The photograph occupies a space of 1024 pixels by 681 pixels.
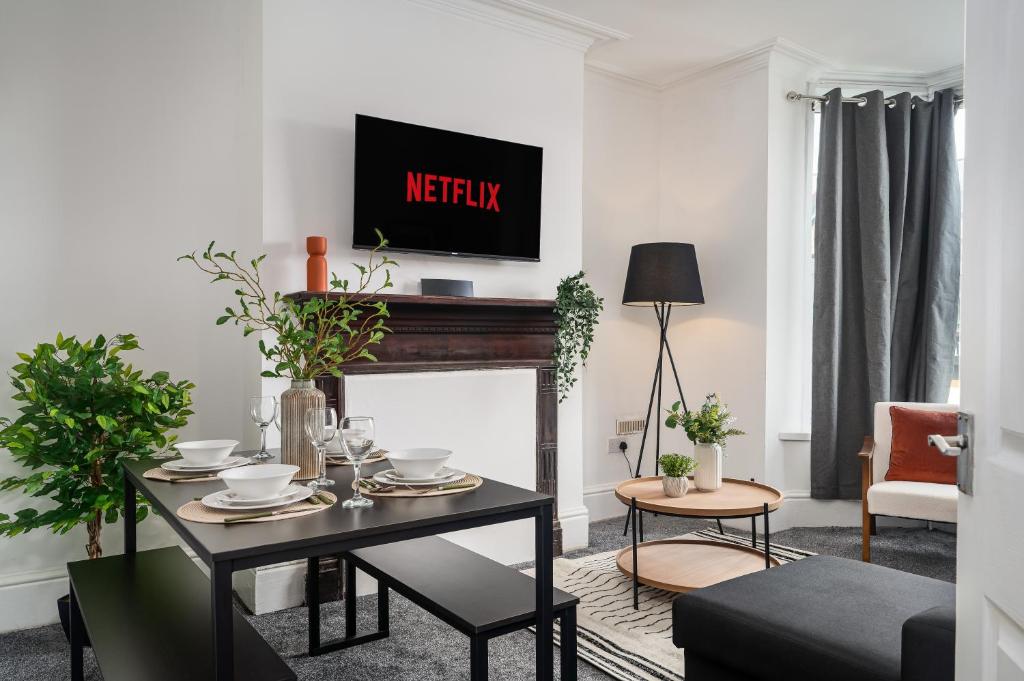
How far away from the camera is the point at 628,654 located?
2553 millimetres

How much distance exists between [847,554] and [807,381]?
1141mm

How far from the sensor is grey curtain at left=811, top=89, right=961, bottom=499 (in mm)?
4215

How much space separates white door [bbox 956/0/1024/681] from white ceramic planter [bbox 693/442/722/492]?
2.19m

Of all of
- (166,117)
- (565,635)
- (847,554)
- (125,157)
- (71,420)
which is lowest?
(847,554)

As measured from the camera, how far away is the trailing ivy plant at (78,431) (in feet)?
8.36

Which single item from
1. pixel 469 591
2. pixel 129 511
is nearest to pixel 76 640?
pixel 129 511

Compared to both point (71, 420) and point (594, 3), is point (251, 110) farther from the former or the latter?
point (594, 3)

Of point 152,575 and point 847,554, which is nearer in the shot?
point 152,575

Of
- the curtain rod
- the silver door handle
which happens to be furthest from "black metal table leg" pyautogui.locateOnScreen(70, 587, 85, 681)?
the curtain rod

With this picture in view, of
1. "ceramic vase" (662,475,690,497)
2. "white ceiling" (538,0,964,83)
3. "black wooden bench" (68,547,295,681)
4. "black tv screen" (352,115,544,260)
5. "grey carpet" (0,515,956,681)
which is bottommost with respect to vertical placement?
"grey carpet" (0,515,956,681)

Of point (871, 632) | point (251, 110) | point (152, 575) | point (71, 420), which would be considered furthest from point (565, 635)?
point (251, 110)

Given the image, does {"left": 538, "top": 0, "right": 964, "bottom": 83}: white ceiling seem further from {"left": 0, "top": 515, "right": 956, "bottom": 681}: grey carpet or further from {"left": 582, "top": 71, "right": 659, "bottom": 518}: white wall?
{"left": 0, "top": 515, "right": 956, "bottom": 681}: grey carpet

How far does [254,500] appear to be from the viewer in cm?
156

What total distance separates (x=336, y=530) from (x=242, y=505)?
0.28m
